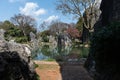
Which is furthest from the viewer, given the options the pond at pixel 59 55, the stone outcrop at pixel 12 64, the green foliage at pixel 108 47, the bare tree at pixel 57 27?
the bare tree at pixel 57 27

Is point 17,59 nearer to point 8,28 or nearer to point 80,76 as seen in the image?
point 80,76

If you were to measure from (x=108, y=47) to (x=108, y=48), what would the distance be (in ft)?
0.12

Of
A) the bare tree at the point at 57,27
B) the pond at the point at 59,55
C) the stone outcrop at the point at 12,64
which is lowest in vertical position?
the pond at the point at 59,55

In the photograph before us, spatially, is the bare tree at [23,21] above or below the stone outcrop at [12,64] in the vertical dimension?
above

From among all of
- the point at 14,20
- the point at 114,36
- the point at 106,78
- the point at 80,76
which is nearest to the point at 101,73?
the point at 106,78

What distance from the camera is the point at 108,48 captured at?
630 centimetres

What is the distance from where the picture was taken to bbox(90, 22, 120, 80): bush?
6.12m

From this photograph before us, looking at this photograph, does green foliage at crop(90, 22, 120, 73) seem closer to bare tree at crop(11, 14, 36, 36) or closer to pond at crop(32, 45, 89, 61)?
pond at crop(32, 45, 89, 61)

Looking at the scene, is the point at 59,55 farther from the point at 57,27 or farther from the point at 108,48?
the point at 57,27

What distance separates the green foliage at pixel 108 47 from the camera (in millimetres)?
6116

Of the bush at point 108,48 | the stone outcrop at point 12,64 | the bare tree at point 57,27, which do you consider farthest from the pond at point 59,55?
the bare tree at point 57,27

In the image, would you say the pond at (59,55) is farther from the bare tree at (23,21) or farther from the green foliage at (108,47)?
the bare tree at (23,21)

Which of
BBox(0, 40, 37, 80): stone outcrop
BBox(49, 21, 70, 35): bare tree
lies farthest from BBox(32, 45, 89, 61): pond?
BBox(49, 21, 70, 35): bare tree

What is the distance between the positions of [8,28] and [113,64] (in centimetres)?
5256
